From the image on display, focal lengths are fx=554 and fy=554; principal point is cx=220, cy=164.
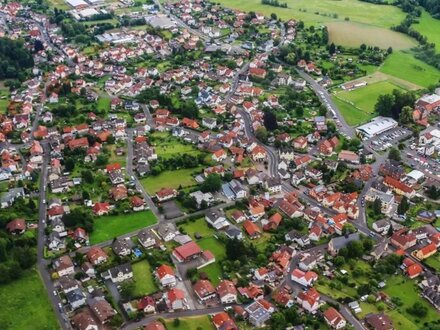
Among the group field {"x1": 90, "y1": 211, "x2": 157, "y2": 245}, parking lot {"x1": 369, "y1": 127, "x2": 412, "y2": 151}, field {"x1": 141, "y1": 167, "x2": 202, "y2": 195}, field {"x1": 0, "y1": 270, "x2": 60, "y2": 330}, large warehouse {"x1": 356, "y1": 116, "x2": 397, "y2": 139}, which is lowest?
field {"x1": 0, "y1": 270, "x2": 60, "y2": 330}

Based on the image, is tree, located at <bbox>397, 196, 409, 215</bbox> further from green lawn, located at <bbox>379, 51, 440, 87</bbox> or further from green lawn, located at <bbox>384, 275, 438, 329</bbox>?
green lawn, located at <bbox>379, 51, 440, 87</bbox>

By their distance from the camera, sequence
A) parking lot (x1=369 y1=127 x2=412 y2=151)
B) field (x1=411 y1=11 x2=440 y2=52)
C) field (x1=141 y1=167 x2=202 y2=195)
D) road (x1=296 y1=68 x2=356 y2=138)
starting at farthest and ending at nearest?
field (x1=411 y1=11 x2=440 y2=52) → road (x1=296 y1=68 x2=356 y2=138) → parking lot (x1=369 y1=127 x2=412 y2=151) → field (x1=141 y1=167 x2=202 y2=195)

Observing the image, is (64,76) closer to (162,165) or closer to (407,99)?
(162,165)

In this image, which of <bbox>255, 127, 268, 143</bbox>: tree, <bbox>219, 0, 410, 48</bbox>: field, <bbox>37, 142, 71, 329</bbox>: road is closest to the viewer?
<bbox>37, 142, 71, 329</bbox>: road

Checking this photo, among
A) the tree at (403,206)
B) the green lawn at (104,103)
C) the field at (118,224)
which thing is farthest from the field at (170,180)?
the tree at (403,206)

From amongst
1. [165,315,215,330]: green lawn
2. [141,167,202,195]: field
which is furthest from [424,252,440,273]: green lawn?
[141,167,202,195]: field

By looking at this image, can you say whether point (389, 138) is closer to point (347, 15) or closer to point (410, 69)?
point (410, 69)

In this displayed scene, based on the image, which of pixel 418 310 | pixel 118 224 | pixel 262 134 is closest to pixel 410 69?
pixel 262 134

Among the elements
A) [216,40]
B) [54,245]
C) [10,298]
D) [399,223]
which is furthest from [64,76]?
[399,223]
